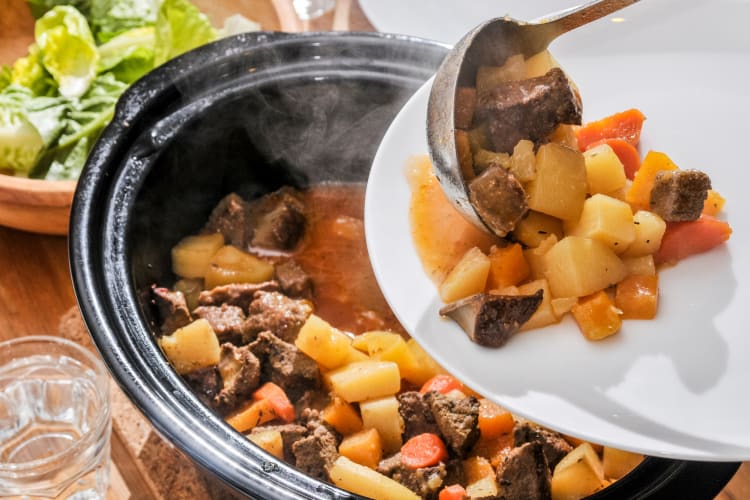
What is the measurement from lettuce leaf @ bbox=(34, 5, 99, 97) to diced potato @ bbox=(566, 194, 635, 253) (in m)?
2.33

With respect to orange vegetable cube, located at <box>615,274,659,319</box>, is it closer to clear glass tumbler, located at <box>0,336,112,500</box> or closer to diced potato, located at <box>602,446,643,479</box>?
diced potato, located at <box>602,446,643,479</box>

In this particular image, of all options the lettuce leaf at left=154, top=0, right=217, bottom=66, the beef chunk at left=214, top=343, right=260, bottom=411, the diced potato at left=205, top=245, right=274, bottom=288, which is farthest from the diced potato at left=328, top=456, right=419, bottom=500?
the lettuce leaf at left=154, top=0, right=217, bottom=66

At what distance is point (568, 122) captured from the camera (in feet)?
5.96

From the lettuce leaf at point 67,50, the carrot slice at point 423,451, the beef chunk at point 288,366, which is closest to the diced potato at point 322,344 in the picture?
the beef chunk at point 288,366

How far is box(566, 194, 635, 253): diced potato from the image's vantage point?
1.71 meters

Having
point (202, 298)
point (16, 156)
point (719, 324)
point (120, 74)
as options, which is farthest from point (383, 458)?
point (120, 74)

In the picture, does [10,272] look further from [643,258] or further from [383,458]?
[643,258]

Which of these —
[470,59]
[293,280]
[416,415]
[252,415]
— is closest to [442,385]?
[416,415]

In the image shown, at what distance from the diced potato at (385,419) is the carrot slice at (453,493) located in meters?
0.23

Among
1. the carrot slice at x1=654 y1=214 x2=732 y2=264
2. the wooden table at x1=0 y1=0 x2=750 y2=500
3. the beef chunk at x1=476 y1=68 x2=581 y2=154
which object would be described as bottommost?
the wooden table at x1=0 y1=0 x2=750 y2=500

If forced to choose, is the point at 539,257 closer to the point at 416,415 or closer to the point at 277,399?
the point at 416,415

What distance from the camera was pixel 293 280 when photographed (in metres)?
2.69

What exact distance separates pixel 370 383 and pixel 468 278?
625 mm

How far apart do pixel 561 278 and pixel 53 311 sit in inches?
71.7
